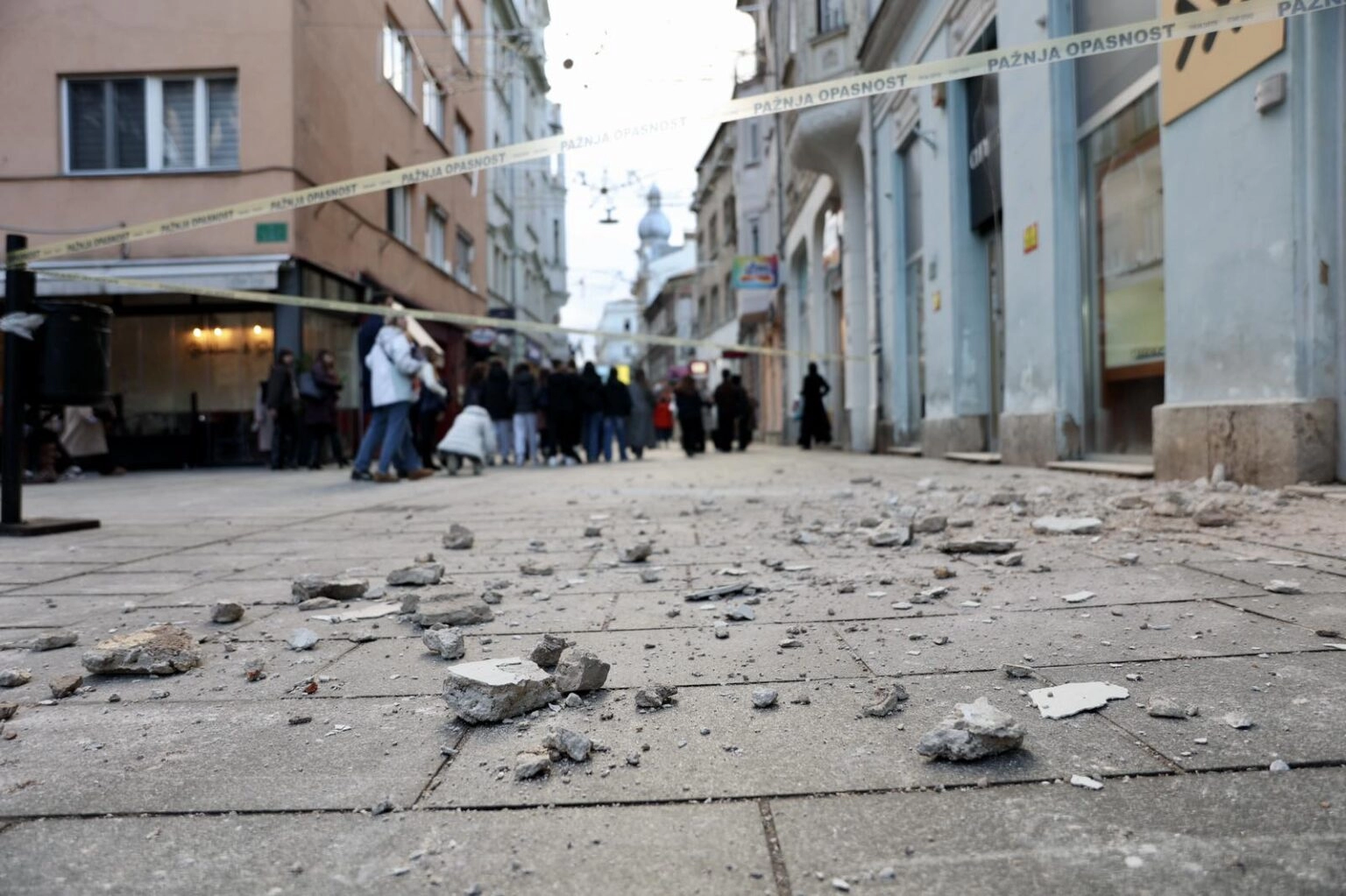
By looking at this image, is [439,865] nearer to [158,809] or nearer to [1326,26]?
[158,809]

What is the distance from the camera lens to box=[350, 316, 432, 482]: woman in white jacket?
9344 mm

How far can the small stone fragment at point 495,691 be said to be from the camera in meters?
1.93

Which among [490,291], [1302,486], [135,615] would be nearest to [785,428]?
[490,291]

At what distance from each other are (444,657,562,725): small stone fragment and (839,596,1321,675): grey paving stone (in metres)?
0.82

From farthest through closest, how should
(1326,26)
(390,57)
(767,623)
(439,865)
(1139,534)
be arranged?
(390,57) → (1326,26) → (1139,534) → (767,623) → (439,865)

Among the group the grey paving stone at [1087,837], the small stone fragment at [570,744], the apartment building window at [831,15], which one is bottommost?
the grey paving stone at [1087,837]

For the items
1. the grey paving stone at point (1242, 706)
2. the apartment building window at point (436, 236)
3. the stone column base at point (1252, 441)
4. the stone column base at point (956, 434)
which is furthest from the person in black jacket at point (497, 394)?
the grey paving stone at point (1242, 706)

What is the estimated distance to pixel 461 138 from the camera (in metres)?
25.8

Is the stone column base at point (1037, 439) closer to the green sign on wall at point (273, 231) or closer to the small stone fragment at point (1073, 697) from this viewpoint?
the small stone fragment at point (1073, 697)

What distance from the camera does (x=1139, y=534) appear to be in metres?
4.24

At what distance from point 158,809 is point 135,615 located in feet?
6.06

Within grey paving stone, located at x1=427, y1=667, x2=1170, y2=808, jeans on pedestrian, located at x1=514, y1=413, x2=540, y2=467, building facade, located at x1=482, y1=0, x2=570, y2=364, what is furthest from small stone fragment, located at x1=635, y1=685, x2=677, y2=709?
building facade, located at x1=482, y1=0, x2=570, y2=364

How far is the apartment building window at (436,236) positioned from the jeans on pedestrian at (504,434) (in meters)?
7.98

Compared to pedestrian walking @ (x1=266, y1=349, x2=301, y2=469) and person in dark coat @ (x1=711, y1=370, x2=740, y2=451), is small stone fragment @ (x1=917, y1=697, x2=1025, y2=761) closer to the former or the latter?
pedestrian walking @ (x1=266, y1=349, x2=301, y2=469)
